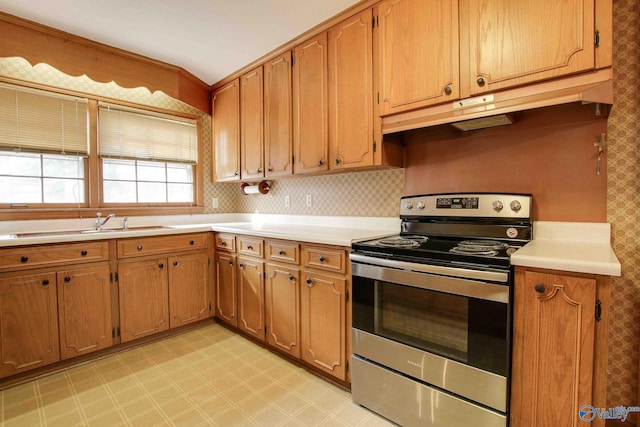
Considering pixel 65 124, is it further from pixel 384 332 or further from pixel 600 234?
pixel 600 234

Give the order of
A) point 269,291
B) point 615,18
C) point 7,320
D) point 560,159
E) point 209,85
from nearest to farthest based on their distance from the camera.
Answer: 1. point 615,18
2. point 560,159
3. point 7,320
4. point 269,291
5. point 209,85

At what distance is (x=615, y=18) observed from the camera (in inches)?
59.8

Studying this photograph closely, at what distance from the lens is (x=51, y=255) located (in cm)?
214

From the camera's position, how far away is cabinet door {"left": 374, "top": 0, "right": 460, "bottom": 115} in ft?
5.48

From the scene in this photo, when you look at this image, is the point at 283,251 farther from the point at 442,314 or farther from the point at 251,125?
the point at 251,125

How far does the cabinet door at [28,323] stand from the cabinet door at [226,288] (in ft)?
3.84

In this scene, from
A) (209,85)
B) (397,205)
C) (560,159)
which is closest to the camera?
(560,159)

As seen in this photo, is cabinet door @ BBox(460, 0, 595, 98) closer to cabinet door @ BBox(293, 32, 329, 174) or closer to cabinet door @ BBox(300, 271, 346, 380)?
cabinet door @ BBox(293, 32, 329, 174)

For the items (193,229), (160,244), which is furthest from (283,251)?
(160,244)

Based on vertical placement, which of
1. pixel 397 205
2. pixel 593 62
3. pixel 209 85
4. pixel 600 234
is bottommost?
pixel 600 234

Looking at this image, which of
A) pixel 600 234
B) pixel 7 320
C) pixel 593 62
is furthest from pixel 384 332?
pixel 7 320

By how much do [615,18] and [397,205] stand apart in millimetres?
1445

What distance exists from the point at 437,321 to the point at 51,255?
249 cm

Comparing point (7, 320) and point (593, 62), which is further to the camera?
point (7, 320)
